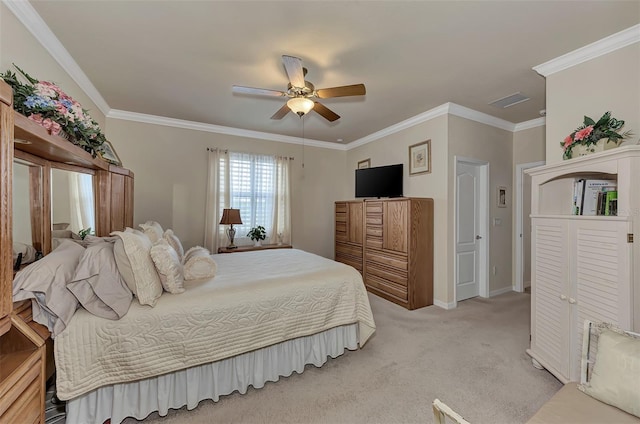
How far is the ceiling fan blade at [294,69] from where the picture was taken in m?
1.91

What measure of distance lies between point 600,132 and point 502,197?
7.46 feet

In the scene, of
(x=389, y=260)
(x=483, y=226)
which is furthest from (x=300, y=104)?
(x=483, y=226)

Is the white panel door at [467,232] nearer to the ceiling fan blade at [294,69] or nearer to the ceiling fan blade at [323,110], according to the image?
the ceiling fan blade at [323,110]

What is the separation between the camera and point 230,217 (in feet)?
13.2

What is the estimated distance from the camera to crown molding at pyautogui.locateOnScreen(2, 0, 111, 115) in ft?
5.58

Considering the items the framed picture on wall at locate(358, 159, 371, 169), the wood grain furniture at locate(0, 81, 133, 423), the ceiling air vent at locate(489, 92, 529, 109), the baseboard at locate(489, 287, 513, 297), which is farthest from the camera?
the framed picture on wall at locate(358, 159, 371, 169)

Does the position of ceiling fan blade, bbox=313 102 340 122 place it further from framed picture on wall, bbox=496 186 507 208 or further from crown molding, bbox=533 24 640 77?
framed picture on wall, bbox=496 186 507 208

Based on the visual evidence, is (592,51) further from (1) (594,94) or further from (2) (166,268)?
(2) (166,268)

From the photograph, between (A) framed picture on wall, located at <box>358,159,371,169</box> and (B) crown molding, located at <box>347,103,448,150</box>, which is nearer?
(B) crown molding, located at <box>347,103,448,150</box>

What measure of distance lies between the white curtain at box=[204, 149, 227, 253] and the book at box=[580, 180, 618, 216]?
427 centimetres

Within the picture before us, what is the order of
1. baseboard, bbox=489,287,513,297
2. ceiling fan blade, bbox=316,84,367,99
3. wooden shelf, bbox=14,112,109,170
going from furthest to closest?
baseboard, bbox=489,287,513,297 < ceiling fan blade, bbox=316,84,367,99 < wooden shelf, bbox=14,112,109,170

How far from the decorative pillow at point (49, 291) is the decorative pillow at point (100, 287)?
0.04 metres

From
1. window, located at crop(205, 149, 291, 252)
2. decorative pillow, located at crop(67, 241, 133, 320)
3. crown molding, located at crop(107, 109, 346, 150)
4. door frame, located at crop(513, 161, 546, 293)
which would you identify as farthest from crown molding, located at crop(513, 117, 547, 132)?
decorative pillow, located at crop(67, 241, 133, 320)

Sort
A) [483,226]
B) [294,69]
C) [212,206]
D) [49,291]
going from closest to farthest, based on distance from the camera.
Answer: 1. [49,291]
2. [294,69]
3. [483,226]
4. [212,206]
